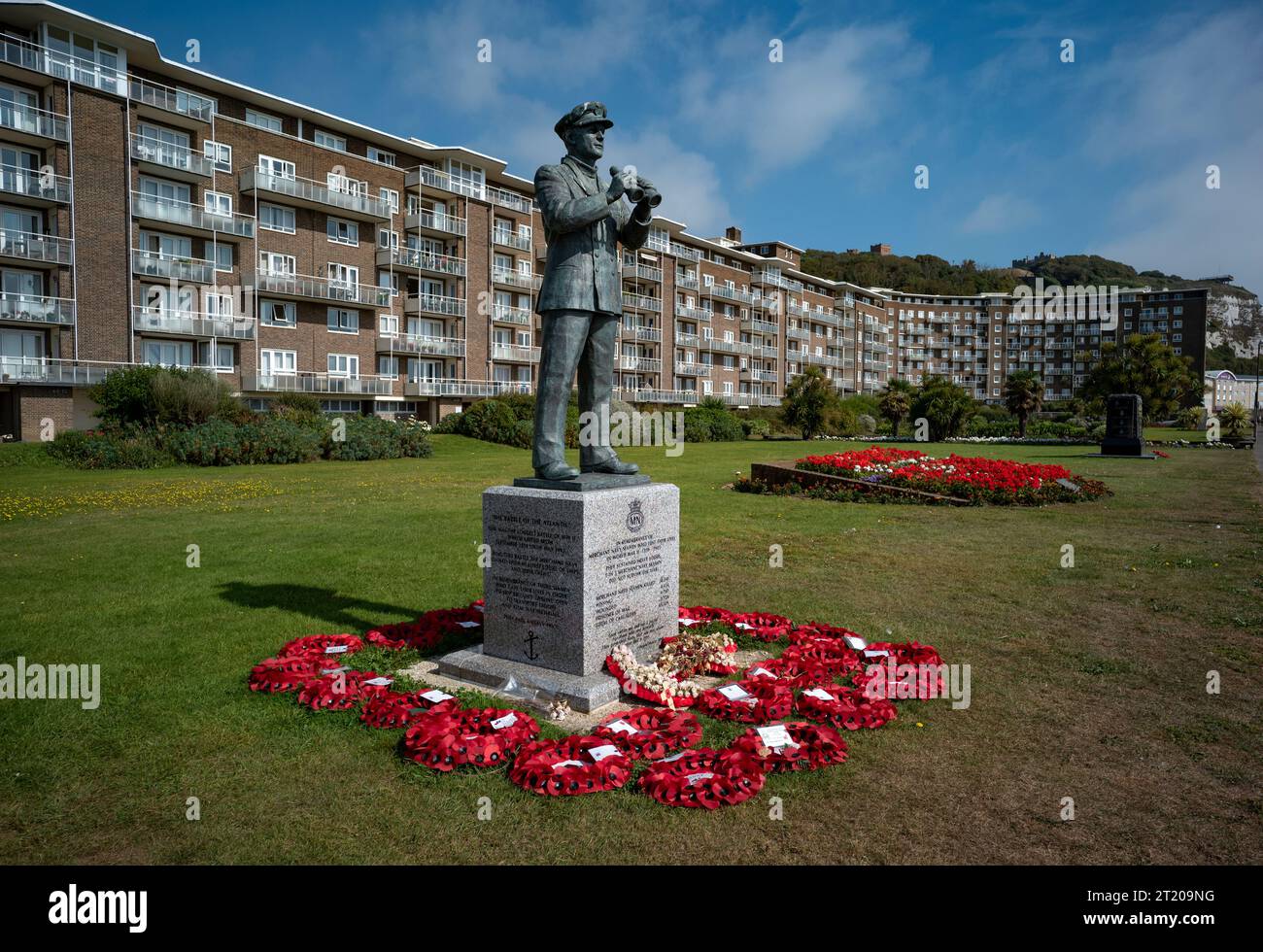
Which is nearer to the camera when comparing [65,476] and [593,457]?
[593,457]

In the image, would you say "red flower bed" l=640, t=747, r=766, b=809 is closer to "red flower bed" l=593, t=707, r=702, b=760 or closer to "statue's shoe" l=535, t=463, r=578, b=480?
"red flower bed" l=593, t=707, r=702, b=760

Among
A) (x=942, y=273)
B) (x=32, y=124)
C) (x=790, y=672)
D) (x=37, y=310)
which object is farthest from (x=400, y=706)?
(x=942, y=273)

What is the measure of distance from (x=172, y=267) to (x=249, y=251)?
4691 millimetres

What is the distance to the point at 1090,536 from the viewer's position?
12930 mm

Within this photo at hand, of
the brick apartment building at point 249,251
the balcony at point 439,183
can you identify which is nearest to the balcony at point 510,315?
the brick apartment building at point 249,251

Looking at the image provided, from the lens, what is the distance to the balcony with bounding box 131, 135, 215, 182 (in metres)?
38.0

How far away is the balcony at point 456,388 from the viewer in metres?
50.8

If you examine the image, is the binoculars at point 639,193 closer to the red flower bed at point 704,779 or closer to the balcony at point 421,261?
the red flower bed at point 704,779

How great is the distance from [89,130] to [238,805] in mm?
43867

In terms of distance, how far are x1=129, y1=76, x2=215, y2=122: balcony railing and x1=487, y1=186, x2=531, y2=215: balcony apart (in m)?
19.4

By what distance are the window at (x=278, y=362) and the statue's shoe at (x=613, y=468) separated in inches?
1654
